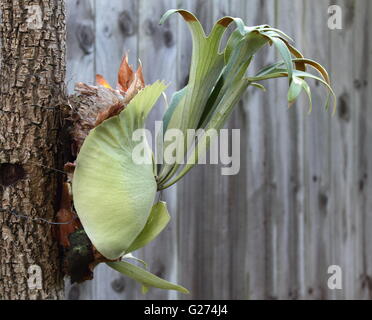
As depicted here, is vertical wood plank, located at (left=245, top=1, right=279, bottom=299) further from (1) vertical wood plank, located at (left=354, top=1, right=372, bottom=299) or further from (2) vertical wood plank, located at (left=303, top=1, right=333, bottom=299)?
(1) vertical wood plank, located at (left=354, top=1, right=372, bottom=299)

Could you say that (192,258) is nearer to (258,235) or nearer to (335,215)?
(258,235)

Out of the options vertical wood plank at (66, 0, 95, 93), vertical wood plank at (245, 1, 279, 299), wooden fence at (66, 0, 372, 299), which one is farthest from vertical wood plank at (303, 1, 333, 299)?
vertical wood plank at (66, 0, 95, 93)

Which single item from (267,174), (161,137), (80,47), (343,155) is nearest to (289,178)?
(267,174)

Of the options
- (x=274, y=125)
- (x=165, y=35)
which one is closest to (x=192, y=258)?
(x=274, y=125)

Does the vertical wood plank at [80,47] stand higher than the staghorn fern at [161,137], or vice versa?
the vertical wood plank at [80,47]

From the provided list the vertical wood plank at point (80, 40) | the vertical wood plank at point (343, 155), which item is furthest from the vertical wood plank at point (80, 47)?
the vertical wood plank at point (343, 155)

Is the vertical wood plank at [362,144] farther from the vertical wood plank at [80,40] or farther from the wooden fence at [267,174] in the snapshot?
the vertical wood plank at [80,40]
